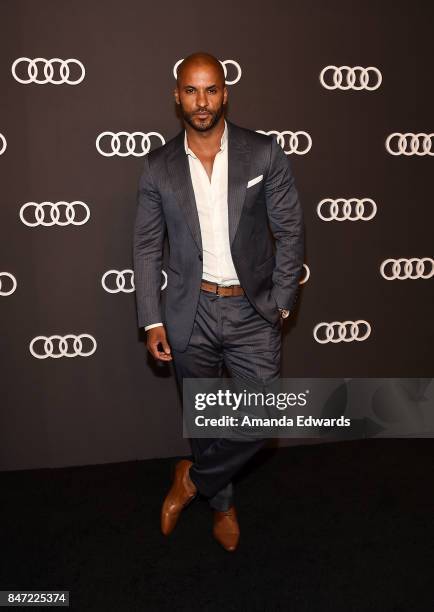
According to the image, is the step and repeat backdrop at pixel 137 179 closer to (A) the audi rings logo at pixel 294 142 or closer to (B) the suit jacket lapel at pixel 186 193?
(A) the audi rings logo at pixel 294 142

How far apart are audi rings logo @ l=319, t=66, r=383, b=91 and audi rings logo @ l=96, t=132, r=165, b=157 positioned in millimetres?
905

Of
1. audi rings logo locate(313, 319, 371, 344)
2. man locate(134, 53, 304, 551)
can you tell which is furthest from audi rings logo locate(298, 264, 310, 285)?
man locate(134, 53, 304, 551)

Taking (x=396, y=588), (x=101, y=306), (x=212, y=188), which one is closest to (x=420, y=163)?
(x=212, y=188)

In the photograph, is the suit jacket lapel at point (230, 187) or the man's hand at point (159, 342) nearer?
the suit jacket lapel at point (230, 187)

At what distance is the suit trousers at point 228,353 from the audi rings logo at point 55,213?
89 cm

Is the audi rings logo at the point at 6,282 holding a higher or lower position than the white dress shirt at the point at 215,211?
lower

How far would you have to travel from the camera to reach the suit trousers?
102 inches

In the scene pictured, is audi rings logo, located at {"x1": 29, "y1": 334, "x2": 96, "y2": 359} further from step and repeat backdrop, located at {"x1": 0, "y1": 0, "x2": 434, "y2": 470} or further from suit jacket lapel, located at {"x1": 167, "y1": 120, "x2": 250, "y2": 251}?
suit jacket lapel, located at {"x1": 167, "y1": 120, "x2": 250, "y2": 251}

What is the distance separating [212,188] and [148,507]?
152 centimetres

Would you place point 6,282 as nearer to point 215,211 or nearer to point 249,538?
Result: point 215,211

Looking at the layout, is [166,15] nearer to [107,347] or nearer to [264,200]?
[264,200]

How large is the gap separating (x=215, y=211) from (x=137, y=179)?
0.81 metres

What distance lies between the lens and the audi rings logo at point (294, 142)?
3.23 m

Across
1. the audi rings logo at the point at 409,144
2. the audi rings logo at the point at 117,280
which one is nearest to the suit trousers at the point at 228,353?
the audi rings logo at the point at 117,280
